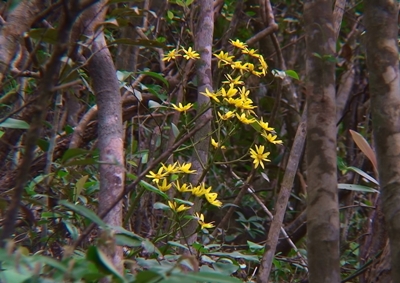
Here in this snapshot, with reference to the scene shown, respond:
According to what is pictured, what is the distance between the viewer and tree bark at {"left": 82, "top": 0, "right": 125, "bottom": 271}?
1266 millimetres

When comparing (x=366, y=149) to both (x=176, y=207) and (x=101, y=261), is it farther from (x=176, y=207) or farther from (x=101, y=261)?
(x=101, y=261)

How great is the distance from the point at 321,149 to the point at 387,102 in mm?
153

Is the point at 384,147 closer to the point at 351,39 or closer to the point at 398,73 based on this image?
the point at 398,73

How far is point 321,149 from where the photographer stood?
1.27 m

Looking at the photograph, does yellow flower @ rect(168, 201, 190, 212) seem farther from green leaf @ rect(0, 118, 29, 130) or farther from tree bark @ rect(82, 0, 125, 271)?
green leaf @ rect(0, 118, 29, 130)

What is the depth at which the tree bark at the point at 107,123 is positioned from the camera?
4.15 feet

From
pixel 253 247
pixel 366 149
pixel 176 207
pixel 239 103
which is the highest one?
pixel 239 103

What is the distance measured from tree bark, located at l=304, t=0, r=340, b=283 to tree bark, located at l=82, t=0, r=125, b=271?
37 centimetres

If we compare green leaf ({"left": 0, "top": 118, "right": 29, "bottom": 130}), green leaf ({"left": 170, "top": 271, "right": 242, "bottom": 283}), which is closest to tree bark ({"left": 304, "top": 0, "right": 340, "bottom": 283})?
green leaf ({"left": 170, "top": 271, "right": 242, "bottom": 283})

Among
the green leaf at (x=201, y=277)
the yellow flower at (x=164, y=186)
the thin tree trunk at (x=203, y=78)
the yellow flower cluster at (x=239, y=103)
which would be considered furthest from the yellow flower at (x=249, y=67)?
the green leaf at (x=201, y=277)

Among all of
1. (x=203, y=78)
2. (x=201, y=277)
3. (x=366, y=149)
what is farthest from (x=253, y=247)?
(x=201, y=277)

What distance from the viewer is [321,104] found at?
4.27ft

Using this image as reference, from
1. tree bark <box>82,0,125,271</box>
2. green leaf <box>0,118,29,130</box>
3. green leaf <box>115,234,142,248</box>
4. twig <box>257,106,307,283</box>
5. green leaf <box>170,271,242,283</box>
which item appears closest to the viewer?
green leaf <box>170,271,242,283</box>

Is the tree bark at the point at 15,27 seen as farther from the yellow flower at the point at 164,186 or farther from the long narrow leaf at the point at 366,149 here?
the long narrow leaf at the point at 366,149
